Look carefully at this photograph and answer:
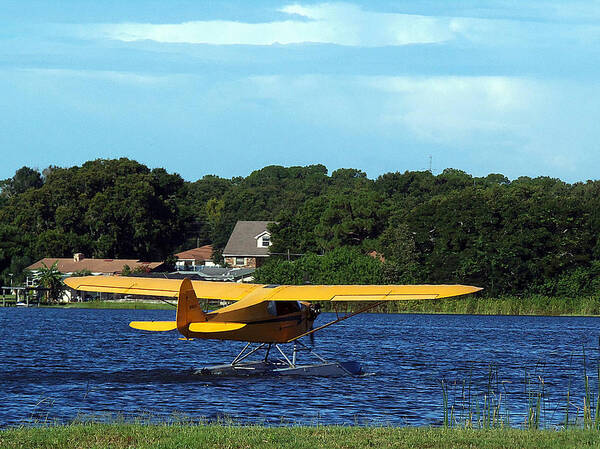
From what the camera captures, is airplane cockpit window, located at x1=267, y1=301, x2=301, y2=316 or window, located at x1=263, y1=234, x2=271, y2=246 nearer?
airplane cockpit window, located at x1=267, y1=301, x2=301, y2=316

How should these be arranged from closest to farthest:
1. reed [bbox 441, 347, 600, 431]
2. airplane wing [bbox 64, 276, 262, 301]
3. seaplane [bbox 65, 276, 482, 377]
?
reed [bbox 441, 347, 600, 431]
seaplane [bbox 65, 276, 482, 377]
airplane wing [bbox 64, 276, 262, 301]

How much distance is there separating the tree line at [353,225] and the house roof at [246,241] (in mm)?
6295

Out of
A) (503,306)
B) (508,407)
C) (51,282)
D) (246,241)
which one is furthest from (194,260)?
(508,407)

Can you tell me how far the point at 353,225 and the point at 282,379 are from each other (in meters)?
68.2

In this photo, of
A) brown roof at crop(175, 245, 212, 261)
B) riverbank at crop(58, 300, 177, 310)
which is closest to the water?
riverbank at crop(58, 300, 177, 310)

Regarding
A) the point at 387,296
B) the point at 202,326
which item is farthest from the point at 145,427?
the point at 387,296

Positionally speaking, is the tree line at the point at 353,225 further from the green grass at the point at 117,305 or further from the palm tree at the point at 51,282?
the green grass at the point at 117,305

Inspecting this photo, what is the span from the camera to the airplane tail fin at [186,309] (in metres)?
22.9

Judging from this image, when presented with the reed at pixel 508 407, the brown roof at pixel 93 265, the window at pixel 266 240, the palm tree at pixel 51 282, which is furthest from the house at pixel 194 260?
the reed at pixel 508 407

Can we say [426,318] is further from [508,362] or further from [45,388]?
[45,388]

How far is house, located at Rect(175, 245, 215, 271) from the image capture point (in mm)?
115812

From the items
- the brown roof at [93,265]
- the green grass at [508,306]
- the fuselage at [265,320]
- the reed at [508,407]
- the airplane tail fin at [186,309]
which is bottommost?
the green grass at [508,306]

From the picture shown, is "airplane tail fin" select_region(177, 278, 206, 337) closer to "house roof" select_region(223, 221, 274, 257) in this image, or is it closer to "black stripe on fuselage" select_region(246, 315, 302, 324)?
"black stripe on fuselage" select_region(246, 315, 302, 324)

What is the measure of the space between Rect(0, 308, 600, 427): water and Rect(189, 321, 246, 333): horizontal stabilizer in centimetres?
142
